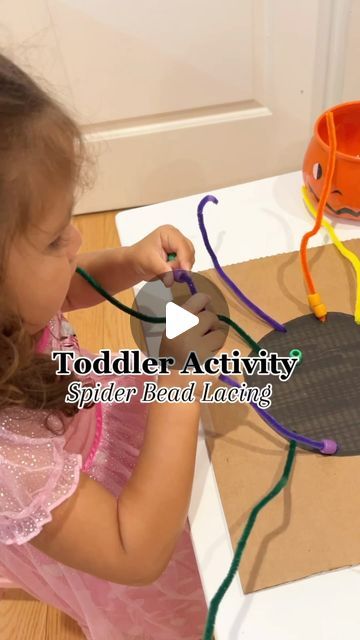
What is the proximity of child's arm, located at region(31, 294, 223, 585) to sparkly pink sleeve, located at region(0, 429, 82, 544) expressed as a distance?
0.03 ft

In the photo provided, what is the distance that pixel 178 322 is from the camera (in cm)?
53

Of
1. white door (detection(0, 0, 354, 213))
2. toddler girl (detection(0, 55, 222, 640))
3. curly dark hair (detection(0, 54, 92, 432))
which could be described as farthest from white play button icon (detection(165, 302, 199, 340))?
white door (detection(0, 0, 354, 213))

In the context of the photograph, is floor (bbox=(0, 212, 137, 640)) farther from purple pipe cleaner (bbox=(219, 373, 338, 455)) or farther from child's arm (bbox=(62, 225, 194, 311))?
purple pipe cleaner (bbox=(219, 373, 338, 455))

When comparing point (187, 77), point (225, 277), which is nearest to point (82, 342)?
point (187, 77)

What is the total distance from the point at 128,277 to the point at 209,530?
0.32 m

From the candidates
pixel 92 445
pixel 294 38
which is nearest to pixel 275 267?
pixel 92 445

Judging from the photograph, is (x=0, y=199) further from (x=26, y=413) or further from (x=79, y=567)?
(x=79, y=567)

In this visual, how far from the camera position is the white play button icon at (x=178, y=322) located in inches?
20.3

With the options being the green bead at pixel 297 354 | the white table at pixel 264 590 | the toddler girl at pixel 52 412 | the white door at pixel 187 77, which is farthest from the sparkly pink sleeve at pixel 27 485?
the white door at pixel 187 77

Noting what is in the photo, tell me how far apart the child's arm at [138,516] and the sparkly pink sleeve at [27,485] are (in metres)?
0.01

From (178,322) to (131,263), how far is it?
148 mm

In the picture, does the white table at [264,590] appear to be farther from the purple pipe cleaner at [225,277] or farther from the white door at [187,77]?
the white door at [187,77]

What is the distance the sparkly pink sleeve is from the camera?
433mm

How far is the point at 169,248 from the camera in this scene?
2.05 feet
